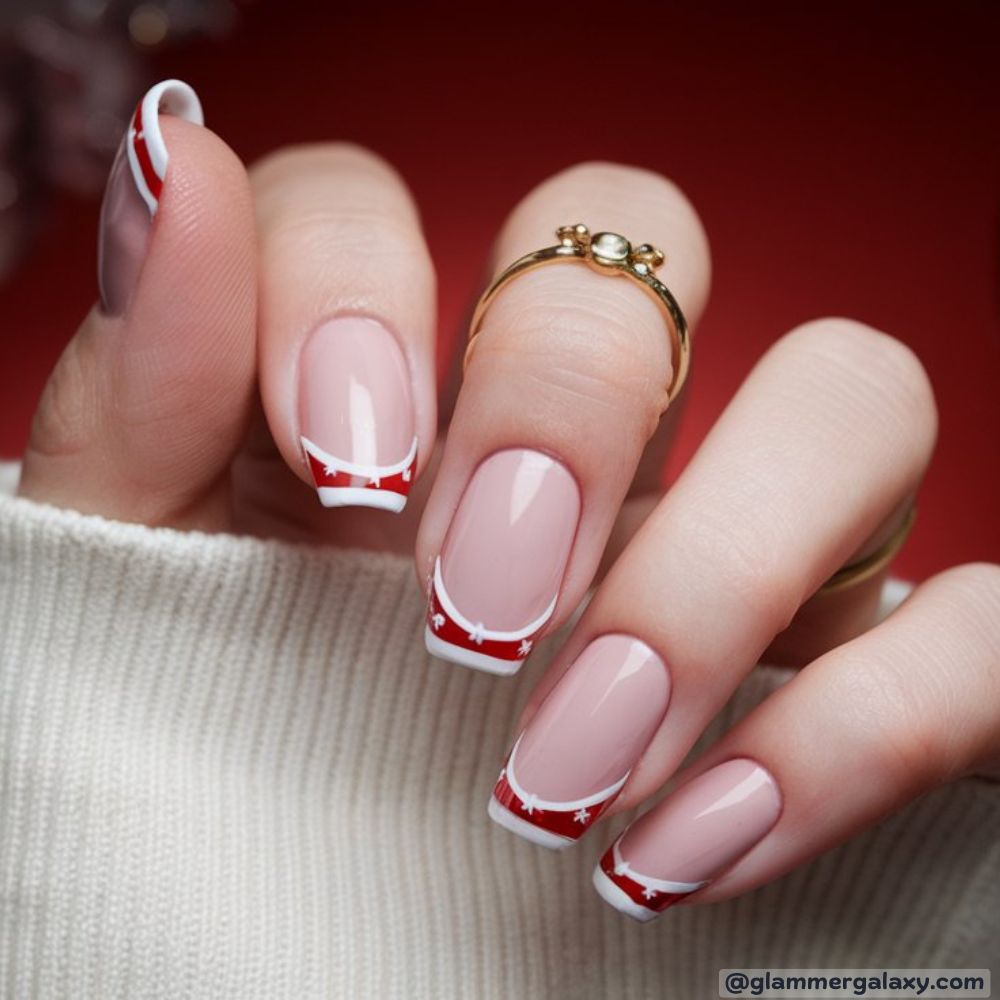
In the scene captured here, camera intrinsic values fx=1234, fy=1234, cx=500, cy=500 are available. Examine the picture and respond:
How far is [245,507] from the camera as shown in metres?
0.84

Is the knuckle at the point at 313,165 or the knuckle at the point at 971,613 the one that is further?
the knuckle at the point at 313,165

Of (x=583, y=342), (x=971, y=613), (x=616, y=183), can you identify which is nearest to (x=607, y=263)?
(x=583, y=342)

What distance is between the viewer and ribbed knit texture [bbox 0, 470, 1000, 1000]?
643 mm

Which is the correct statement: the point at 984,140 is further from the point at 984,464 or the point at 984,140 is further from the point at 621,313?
the point at 621,313

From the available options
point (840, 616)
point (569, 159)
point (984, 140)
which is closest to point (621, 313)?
point (840, 616)

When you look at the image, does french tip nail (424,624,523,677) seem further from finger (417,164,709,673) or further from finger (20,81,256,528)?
finger (20,81,256,528)

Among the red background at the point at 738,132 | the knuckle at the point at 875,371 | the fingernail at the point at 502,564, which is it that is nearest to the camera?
the fingernail at the point at 502,564

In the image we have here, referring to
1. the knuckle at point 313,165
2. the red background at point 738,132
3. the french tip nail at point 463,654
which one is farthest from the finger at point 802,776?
the red background at point 738,132

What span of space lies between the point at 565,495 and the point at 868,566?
0.28 m

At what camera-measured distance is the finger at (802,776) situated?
60 cm

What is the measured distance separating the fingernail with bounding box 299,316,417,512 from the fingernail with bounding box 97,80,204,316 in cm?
10

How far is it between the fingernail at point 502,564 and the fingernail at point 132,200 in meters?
0.21

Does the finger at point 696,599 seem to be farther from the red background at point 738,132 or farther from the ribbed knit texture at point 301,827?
the red background at point 738,132

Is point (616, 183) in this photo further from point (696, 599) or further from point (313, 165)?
point (696, 599)
